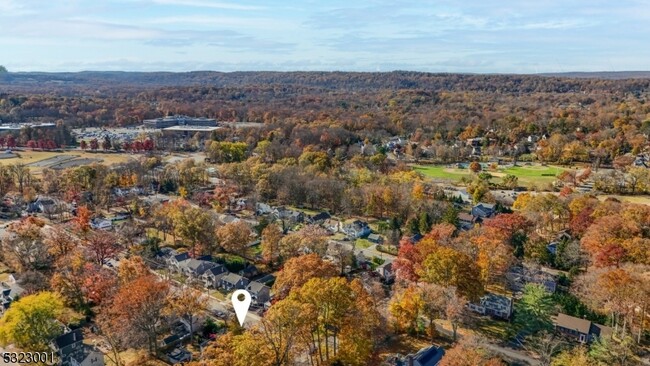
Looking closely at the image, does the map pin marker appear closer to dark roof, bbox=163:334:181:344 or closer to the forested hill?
dark roof, bbox=163:334:181:344

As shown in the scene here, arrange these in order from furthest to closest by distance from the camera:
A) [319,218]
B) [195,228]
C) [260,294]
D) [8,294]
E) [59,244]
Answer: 1. [319,218]
2. [195,228]
3. [59,244]
4. [260,294]
5. [8,294]

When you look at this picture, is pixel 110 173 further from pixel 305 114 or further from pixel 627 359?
pixel 305 114

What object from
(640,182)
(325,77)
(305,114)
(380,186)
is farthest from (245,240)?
(325,77)

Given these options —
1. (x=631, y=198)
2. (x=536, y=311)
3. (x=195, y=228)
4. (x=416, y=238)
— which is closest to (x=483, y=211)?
(x=416, y=238)

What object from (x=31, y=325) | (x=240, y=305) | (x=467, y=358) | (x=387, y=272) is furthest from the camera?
(x=387, y=272)

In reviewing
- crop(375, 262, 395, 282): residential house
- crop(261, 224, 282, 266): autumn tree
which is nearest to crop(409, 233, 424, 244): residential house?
crop(375, 262, 395, 282): residential house

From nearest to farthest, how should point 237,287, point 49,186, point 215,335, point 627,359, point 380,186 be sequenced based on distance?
point 627,359 < point 215,335 < point 237,287 < point 380,186 < point 49,186

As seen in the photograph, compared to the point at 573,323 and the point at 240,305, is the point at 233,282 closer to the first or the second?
the point at 240,305
